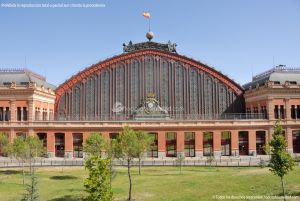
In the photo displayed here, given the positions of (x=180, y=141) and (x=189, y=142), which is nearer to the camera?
(x=180, y=141)

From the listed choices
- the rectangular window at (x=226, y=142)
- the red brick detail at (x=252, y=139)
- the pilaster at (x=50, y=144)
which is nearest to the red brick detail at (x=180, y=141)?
the rectangular window at (x=226, y=142)

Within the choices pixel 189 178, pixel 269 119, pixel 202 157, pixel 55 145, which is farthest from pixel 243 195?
pixel 55 145

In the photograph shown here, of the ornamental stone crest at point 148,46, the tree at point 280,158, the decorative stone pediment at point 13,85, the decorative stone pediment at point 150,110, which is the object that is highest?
the ornamental stone crest at point 148,46

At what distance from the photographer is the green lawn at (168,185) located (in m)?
44.0

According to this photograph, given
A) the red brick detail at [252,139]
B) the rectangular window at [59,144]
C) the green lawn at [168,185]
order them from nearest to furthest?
the green lawn at [168,185]
the red brick detail at [252,139]
the rectangular window at [59,144]

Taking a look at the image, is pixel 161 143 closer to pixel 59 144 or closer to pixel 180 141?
pixel 180 141

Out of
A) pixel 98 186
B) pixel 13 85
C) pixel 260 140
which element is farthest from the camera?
pixel 260 140

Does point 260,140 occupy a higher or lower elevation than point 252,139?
lower

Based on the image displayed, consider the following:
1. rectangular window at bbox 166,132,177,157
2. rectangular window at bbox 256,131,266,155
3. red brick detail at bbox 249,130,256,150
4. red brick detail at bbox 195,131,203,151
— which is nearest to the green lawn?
red brick detail at bbox 195,131,203,151

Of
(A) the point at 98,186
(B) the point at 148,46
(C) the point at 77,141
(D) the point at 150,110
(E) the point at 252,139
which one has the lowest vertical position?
(A) the point at 98,186

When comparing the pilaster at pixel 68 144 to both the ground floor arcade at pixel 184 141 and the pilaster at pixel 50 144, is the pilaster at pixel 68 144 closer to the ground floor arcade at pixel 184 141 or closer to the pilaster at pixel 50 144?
the ground floor arcade at pixel 184 141

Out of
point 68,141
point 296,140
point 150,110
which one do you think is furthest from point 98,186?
point 296,140

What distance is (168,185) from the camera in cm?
4847

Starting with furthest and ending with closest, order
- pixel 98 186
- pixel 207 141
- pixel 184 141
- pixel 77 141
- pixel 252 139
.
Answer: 1. pixel 207 141
2. pixel 77 141
3. pixel 252 139
4. pixel 184 141
5. pixel 98 186
